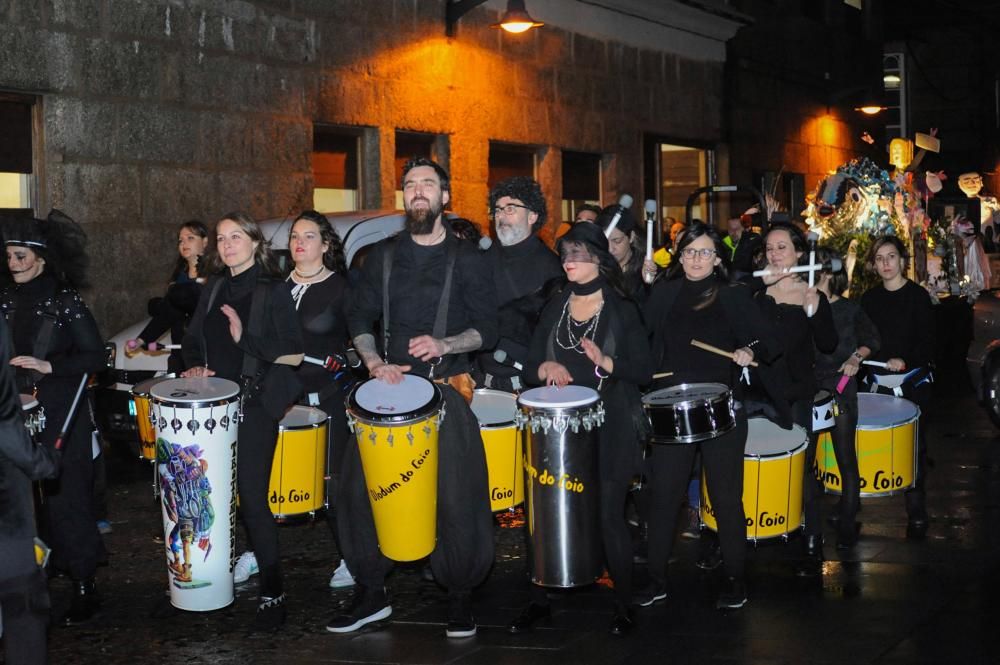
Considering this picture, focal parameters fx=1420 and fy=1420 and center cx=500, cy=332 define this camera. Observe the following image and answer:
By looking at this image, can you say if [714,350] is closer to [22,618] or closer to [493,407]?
[493,407]

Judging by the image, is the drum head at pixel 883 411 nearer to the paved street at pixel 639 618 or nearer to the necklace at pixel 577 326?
the paved street at pixel 639 618

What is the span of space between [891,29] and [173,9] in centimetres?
2535

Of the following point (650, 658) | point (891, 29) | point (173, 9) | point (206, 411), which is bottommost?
point (650, 658)

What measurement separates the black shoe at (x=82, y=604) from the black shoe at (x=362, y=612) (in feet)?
3.90

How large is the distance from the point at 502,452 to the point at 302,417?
1.07 meters

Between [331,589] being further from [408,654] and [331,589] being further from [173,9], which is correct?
[173,9]

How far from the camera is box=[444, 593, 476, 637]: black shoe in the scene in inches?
250

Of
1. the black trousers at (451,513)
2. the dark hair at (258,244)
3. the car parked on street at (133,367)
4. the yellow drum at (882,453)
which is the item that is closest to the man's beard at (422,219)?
the black trousers at (451,513)

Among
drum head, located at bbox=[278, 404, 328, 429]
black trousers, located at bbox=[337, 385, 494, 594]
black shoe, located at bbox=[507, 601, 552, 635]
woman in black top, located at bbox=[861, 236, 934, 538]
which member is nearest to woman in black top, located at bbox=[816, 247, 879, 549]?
woman in black top, located at bbox=[861, 236, 934, 538]

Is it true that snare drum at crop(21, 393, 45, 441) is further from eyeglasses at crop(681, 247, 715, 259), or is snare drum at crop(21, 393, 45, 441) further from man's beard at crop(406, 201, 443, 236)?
eyeglasses at crop(681, 247, 715, 259)

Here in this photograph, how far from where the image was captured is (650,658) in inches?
235

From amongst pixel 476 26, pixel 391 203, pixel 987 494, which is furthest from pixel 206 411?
pixel 476 26

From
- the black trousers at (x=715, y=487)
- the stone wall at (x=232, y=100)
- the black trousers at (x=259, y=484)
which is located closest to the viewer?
the black trousers at (x=259, y=484)

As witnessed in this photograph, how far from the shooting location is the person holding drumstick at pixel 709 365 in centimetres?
670
